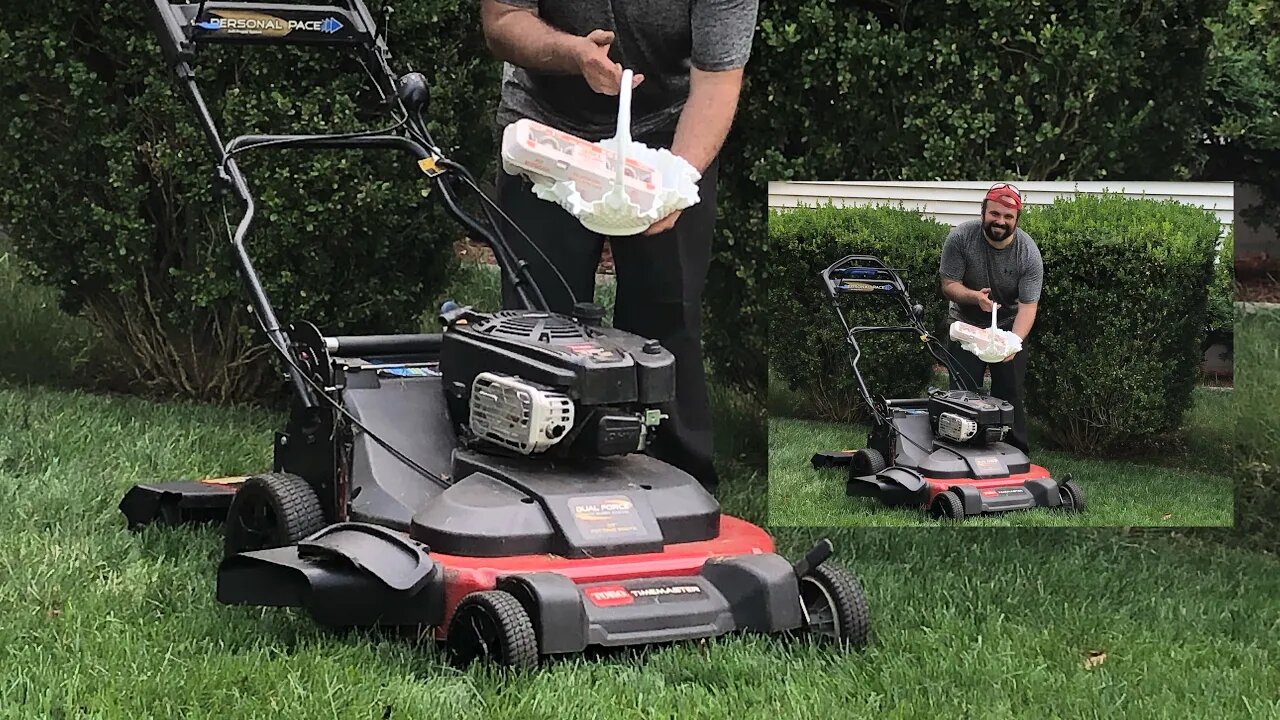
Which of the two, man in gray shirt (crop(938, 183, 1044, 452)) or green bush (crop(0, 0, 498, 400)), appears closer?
man in gray shirt (crop(938, 183, 1044, 452))

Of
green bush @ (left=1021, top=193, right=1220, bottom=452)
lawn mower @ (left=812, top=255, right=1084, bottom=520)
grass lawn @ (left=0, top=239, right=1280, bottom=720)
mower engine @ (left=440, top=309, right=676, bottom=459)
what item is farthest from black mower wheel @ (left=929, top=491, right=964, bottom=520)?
mower engine @ (left=440, top=309, right=676, bottom=459)

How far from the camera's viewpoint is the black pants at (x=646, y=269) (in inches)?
189

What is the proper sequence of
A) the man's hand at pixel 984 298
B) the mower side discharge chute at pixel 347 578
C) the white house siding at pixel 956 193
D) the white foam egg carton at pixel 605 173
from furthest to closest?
the man's hand at pixel 984 298, the white house siding at pixel 956 193, the white foam egg carton at pixel 605 173, the mower side discharge chute at pixel 347 578

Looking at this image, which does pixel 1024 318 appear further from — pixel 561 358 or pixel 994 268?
pixel 561 358

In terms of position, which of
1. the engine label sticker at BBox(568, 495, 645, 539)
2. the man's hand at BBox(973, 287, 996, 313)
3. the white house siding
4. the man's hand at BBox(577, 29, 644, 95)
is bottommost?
the engine label sticker at BBox(568, 495, 645, 539)

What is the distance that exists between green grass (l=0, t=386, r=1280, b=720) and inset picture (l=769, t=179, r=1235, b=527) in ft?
0.59

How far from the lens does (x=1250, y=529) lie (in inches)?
211

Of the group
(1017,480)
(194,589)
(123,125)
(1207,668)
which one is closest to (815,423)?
(1017,480)

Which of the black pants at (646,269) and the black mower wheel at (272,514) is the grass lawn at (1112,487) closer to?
the black pants at (646,269)

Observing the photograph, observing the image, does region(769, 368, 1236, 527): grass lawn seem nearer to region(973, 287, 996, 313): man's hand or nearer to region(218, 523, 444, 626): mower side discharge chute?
region(973, 287, 996, 313): man's hand

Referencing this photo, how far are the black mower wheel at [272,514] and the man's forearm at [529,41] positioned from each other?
4.29 ft

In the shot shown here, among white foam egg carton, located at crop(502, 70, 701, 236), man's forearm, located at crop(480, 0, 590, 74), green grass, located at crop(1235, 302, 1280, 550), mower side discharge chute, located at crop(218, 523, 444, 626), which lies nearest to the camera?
mower side discharge chute, located at crop(218, 523, 444, 626)

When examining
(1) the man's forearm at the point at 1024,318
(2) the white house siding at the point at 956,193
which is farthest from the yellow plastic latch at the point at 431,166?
(1) the man's forearm at the point at 1024,318

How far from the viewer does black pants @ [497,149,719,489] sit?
4.79 meters
